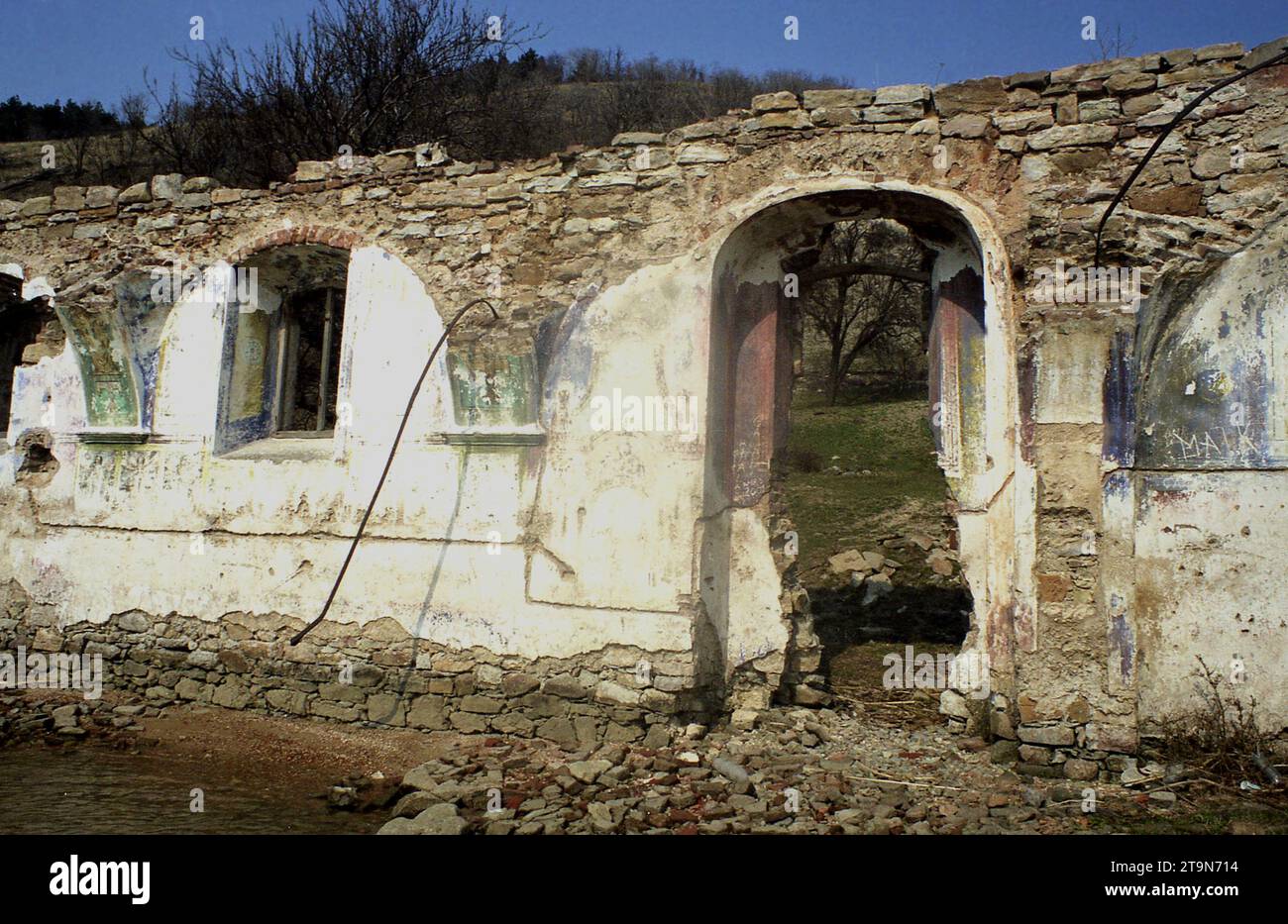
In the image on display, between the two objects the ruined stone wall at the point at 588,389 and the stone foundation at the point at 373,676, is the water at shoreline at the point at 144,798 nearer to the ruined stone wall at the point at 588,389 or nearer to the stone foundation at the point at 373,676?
the stone foundation at the point at 373,676

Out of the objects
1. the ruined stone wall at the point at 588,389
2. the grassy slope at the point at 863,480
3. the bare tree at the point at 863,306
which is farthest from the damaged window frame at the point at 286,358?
the bare tree at the point at 863,306

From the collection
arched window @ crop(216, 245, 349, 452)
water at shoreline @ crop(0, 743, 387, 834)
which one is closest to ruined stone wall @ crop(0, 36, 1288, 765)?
arched window @ crop(216, 245, 349, 452)

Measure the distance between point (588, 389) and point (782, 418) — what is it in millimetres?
1414

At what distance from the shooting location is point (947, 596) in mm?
9133

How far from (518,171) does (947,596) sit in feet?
20.4

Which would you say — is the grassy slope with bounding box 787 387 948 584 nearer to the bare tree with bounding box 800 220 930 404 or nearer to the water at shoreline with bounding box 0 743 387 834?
the bare tree with bounding box 800 220 930 404

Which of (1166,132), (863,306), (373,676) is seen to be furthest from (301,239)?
(863,306)

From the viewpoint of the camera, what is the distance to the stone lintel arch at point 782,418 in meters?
5.07

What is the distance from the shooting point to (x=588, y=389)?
18.7 feet

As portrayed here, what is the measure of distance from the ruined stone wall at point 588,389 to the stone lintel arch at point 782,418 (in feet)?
0.10

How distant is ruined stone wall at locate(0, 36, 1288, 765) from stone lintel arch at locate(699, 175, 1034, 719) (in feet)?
0.10

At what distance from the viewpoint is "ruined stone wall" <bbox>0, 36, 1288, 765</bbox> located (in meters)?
4.75

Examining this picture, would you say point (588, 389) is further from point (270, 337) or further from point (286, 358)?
point (270, 337)
